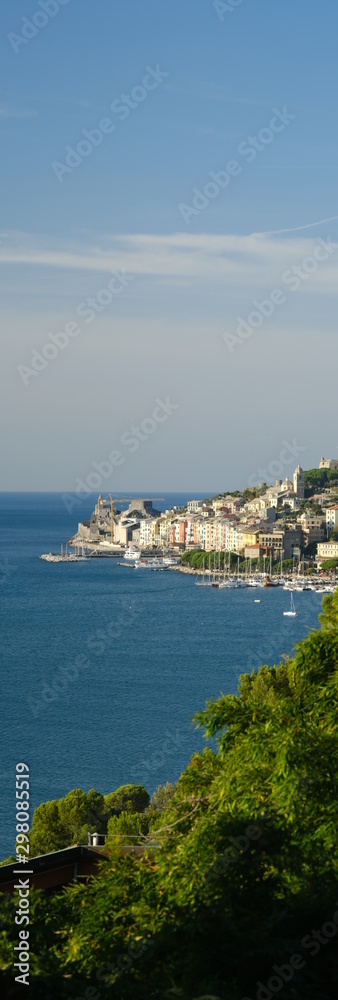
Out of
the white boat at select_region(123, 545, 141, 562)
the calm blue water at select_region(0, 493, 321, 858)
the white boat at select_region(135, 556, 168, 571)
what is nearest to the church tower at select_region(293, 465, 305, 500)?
the white boat at select_region(123, 545, 141, 562)

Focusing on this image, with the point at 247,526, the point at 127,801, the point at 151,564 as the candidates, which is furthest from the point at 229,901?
the point at 247,526

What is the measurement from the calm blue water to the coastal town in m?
6.37

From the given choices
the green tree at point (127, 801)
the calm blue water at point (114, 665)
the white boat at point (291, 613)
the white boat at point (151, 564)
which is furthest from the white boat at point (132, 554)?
the green tree at point (127, 801)

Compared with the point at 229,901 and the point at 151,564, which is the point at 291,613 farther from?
the point at 229,901

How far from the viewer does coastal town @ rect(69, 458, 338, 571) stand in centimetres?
3528

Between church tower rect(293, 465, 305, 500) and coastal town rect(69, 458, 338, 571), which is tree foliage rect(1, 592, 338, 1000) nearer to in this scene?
coastal town rect(69, 458, 338, 571)

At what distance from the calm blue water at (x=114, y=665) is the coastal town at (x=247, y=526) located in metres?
6.37

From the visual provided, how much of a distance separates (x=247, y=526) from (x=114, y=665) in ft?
74.0

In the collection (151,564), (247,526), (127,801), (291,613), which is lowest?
(127,801)

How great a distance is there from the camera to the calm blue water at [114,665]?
933 centimetres

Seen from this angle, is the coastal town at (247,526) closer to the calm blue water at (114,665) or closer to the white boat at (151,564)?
the white boat at (151,564)

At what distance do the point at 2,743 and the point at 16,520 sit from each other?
53.9 m

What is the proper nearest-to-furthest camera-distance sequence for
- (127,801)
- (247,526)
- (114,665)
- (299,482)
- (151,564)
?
(127,801)
(114,665)
(151,564)
(247,526)
(299,482)

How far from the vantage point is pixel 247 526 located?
37.5m
